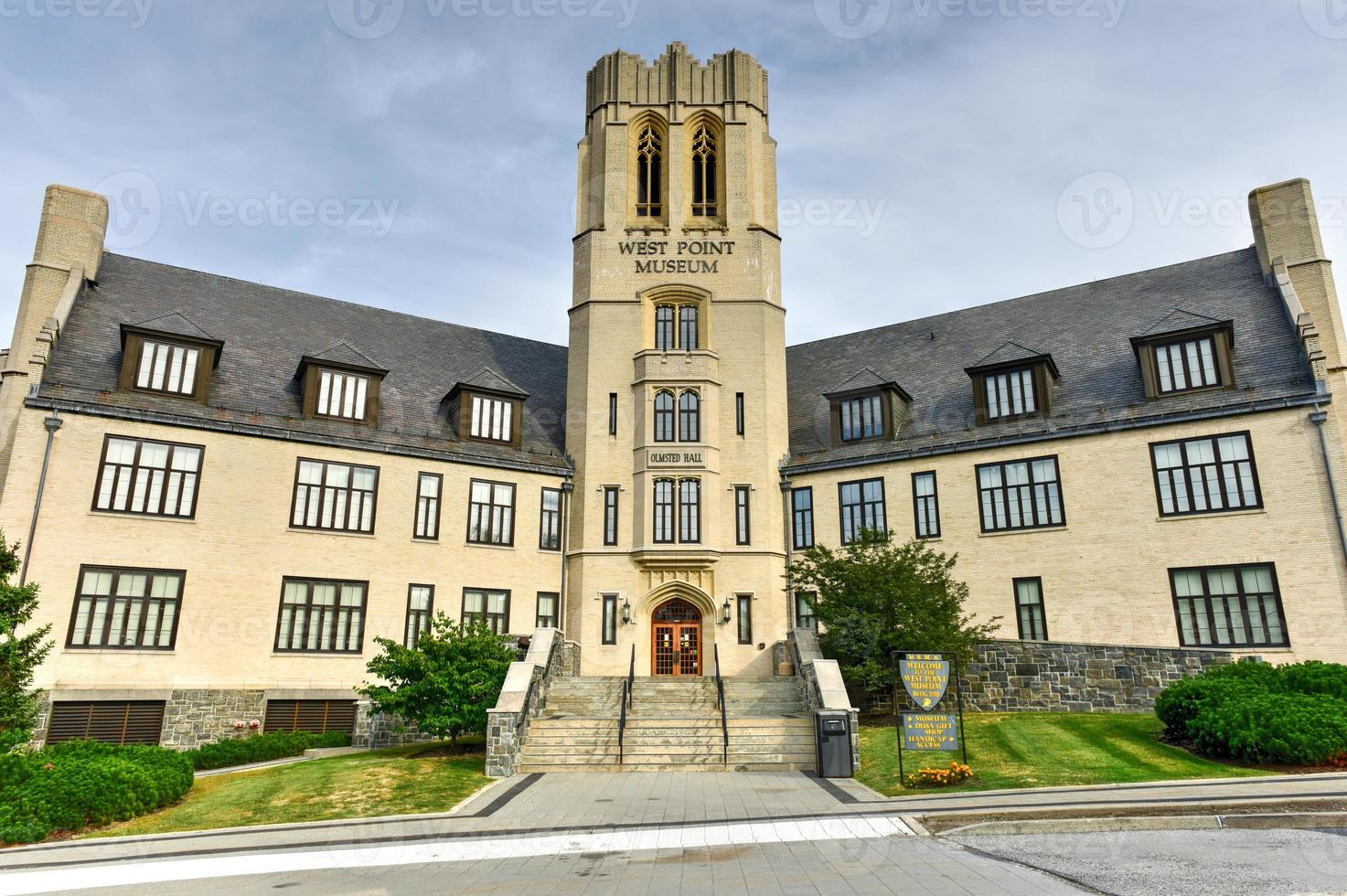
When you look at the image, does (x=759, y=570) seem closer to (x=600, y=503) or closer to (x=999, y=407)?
(x=600, y=503)

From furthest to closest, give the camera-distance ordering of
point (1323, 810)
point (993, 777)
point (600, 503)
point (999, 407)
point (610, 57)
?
1. point (610, 57)
2. point (600, 503)
3. point (999, 407)
4. point (993, 777)
5. point (1323, 810)

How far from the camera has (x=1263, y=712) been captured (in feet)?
54.1

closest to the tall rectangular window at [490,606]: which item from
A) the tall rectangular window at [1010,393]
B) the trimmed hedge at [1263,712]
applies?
the tall rectangular window at [1010,393]

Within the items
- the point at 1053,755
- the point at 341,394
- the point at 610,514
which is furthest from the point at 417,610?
the point at 1053,755

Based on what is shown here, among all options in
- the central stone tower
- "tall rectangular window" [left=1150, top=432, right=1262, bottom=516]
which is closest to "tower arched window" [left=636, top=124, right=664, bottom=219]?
the central stone tower

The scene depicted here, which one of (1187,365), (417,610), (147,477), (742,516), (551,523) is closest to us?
(147,477)

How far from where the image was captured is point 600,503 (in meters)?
31.3

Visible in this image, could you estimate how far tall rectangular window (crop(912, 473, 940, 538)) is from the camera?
2883 centimetres

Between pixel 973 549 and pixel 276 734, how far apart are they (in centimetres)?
2170

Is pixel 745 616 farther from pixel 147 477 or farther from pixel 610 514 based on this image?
pixel 147 477

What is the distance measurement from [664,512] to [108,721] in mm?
17483

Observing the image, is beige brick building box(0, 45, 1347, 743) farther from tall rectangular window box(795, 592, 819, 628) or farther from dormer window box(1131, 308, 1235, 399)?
tall rectangular window box(795, 592, 819, 628)

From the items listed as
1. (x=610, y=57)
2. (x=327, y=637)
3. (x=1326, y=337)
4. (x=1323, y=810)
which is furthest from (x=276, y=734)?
(x=1326, y=337)

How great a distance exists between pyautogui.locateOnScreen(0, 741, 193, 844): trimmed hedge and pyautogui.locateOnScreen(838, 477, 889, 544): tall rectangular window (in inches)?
827
